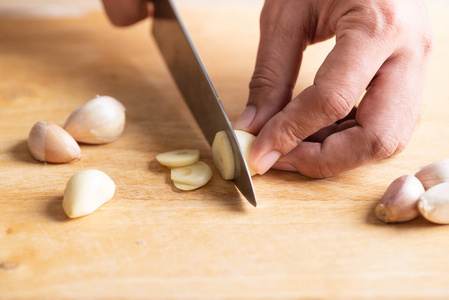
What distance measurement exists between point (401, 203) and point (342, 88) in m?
0.28

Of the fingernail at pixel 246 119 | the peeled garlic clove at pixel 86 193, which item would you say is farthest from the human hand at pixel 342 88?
the peeled garlic clove at pixel 86 193

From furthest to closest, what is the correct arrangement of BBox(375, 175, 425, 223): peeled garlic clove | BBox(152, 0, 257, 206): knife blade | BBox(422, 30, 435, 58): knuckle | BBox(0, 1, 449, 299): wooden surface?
1. BBox(422, 30, 435, 58): knuckle
2. BBox(152, 0, 257, 206): knife blade
3. BBox(375, 175, 425, 223): peeled garlic clove
4. BBox(0, 1, 449, 299): wooden surface

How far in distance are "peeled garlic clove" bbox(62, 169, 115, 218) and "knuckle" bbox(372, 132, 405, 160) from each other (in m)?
0.63

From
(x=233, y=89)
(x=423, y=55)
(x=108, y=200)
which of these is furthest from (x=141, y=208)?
(x=423, y=55)

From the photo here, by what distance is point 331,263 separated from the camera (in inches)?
36.6

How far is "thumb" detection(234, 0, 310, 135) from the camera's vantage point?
49.4 inches

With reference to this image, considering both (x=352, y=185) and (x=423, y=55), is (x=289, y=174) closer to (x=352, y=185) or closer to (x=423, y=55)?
(x=352, y=185)

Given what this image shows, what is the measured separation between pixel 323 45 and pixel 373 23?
83 centimetres

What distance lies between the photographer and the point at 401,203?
3.29 ft

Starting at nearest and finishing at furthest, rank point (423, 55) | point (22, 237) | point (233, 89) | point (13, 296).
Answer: point (13, 296), point (22, 237), point (423, 55), point (233, 89)

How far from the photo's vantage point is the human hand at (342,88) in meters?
1.07

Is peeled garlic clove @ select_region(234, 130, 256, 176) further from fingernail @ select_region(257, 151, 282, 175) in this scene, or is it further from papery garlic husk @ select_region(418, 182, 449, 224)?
papery garlic husk @ select_region(418, 182, 449, 224)

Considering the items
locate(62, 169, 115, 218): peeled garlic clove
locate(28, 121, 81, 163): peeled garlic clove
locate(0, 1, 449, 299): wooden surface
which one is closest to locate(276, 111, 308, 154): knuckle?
locate(0, 1, 449, 299): wooden surface

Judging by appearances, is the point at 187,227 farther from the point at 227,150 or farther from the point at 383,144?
the point at 383,144
